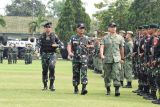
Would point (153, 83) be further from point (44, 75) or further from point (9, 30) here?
point (9, 30)

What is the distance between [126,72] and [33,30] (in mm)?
63836

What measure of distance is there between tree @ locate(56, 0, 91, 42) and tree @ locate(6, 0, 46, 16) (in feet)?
201

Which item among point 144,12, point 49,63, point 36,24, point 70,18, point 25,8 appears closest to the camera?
point 49,63

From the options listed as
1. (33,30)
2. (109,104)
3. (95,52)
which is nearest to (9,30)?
(33,30)

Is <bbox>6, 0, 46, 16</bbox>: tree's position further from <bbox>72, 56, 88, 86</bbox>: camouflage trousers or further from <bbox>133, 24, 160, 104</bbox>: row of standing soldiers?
<bbox>72, 56, 88, 86</bbox>: camouflage trousers

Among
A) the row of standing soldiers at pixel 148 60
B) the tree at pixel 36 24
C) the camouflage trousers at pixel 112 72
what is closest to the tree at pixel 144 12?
the tree at pixel 36 24

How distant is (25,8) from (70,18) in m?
68.2

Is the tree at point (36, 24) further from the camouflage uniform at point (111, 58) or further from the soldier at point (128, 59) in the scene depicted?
the camouflage uniform at point (111, 58)

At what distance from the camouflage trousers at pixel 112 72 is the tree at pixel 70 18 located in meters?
53.3

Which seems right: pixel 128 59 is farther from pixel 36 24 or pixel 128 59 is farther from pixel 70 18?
pixel 36 24

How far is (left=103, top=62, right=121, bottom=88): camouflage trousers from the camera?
1698 cm

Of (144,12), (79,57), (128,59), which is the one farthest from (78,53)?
(144,12)

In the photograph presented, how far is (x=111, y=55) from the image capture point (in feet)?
56.5

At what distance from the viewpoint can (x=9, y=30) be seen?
9131 centimetres
